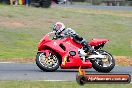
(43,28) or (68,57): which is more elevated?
(68,57)

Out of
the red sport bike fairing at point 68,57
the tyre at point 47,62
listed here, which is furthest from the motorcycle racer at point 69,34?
the tyre at point 47,62

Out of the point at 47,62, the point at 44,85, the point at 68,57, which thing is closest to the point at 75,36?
the point at 68,57

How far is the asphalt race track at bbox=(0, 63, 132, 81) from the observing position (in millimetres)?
13997

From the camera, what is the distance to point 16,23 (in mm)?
30219

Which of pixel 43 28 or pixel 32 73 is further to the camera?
pixel 43 28

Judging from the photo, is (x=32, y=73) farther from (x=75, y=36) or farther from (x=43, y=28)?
(x=43, y=28)

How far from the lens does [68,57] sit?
51.5 feet

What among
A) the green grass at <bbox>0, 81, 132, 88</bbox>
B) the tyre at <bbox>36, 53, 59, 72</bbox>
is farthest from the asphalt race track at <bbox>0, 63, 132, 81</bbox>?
the green grass at <bbox>0, 81, 132, 88</bbox>

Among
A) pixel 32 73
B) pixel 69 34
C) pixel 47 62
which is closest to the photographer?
pixel 32 73

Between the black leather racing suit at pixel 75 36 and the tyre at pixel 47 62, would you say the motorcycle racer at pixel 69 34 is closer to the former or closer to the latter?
A: the black leather racing suit at pixel 75 36

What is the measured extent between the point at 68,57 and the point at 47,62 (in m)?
0.61

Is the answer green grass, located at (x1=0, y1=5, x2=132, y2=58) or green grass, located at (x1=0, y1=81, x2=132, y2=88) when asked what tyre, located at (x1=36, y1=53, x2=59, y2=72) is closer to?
green grass, located at (x1=0, y1=81, x2=132, y2=88)

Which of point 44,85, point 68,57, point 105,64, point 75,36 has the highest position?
point 75,36

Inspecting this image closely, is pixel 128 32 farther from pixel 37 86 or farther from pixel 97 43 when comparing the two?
pixel 37 86
